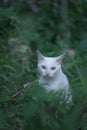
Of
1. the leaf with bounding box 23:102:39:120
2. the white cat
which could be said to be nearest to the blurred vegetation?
the leaf with bounding box 23:102:39:120

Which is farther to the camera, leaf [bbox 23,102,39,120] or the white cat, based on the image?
the white cat

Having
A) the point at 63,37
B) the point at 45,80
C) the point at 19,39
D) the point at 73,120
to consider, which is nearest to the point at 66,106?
the point at 73,120

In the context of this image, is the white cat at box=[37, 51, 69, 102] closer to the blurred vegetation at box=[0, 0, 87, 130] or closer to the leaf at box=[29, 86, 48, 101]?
the blurred vegetation at box=[0, 0, 87, 130]

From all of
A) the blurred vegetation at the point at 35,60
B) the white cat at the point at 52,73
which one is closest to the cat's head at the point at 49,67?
the white cat at the point at 52,73

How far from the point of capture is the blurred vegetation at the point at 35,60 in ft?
7.48

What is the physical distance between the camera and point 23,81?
4.56 m

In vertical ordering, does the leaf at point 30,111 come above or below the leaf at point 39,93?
below

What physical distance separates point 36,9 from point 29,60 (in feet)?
9.14

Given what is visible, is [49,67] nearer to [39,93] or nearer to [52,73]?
[52,73]

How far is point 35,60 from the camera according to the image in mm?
5910

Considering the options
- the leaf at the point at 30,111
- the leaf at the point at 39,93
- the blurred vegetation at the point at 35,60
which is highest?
the leaf at the point at 39,93

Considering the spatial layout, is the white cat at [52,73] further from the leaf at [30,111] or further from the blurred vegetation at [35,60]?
the leaf at [30,111]

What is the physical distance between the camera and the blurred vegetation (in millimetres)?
2279

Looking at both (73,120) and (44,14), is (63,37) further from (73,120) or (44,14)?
(73,120)
